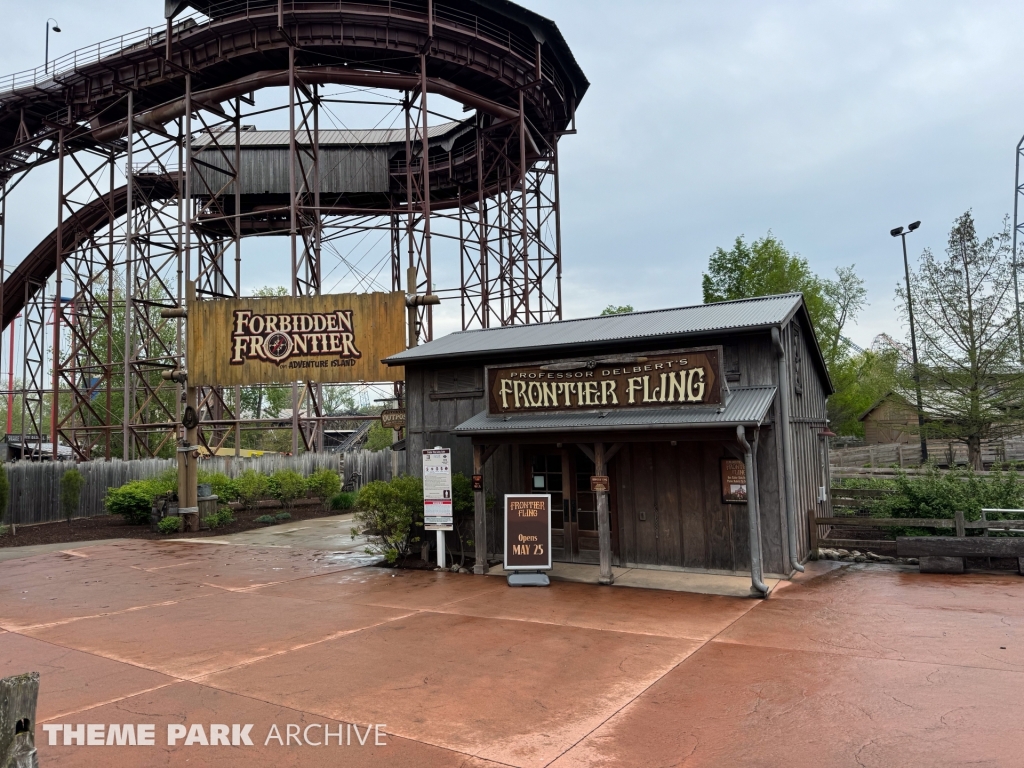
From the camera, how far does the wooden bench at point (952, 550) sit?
1062 centimetres

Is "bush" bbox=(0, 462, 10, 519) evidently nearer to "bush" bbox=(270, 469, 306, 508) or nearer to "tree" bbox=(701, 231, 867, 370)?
"bush" bbox=(270, 469, 306, 508)

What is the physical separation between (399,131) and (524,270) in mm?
11607

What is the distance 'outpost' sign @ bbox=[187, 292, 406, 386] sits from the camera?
17.2m

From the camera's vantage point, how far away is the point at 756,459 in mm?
11016

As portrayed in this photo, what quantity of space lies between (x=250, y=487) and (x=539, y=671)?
17.7 metres

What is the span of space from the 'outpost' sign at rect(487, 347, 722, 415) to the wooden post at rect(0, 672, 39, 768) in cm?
890

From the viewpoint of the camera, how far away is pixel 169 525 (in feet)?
61.9

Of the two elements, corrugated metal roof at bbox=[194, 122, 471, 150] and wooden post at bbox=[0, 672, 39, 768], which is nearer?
wooden post at bbox=[0, 672, 39, 768]

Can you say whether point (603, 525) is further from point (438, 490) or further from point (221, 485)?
point (221, 485)

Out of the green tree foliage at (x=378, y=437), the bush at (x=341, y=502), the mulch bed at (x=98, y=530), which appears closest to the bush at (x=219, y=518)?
the mulch bed at (x=98, y=530)

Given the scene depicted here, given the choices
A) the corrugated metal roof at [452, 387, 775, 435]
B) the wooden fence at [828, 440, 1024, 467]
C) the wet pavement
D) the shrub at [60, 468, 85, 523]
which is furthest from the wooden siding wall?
the wooden fence at [828, 440, 1024, 467]

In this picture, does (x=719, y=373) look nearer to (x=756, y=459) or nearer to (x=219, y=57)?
(x=756, y=459)

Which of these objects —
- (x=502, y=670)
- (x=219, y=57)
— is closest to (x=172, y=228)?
(x=219, y=57)

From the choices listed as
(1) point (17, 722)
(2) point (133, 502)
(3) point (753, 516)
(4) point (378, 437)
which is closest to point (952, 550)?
(3) point (753, 516)
